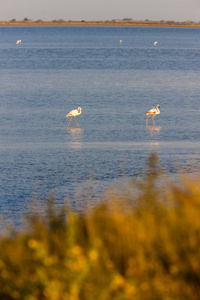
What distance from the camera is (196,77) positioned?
4497 centimetres

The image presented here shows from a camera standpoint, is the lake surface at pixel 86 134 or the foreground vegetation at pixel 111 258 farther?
the lake surface at pixel 86 134

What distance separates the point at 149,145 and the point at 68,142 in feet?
8.06

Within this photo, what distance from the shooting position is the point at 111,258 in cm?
481

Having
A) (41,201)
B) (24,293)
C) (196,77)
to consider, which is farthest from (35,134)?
(196,77)

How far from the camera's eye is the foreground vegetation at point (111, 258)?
→ 13.9ft

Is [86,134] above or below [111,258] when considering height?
below

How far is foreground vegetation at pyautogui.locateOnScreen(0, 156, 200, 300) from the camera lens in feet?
13.9

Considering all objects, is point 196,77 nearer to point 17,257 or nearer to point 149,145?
point 149,145

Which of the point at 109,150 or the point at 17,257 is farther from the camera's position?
the point at 109,150

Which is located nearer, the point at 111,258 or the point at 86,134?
the point at 111,258

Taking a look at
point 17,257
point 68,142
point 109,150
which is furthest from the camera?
point 68,142

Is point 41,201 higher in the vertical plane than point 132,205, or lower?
lower

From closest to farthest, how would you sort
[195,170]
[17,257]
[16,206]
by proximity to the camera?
[17,257] → [16,206] → [195,170]

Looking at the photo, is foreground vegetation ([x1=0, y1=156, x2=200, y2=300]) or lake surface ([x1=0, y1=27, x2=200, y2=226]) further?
lake surface ([x1=0, y1=27, x2=200, y2=226])
